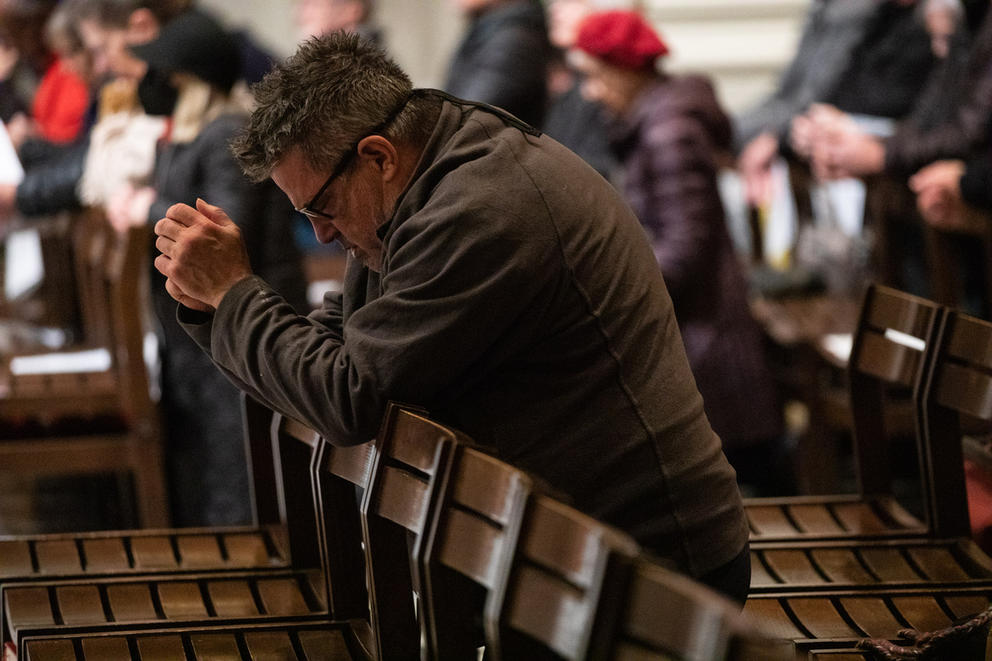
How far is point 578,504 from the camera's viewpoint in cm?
220

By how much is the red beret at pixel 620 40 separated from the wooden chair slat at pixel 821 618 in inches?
89.5

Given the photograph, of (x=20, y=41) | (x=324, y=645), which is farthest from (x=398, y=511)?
(x=20, y=41)

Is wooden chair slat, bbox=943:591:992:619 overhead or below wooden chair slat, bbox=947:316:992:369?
below

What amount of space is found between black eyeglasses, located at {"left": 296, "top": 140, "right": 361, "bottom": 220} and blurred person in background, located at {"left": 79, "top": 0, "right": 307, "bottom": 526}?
1665 millimetres

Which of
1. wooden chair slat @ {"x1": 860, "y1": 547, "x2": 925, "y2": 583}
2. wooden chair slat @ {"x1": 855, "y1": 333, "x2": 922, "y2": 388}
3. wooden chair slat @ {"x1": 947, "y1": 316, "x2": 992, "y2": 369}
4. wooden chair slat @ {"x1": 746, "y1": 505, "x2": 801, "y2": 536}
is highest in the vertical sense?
wooden chair slat @ {"x1": 947, "y1": 316, "x2": 992, "y2": 369}

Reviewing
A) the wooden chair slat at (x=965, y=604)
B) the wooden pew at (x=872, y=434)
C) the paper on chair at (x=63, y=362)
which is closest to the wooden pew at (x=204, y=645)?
the wooden pew at (x=872, y=434)

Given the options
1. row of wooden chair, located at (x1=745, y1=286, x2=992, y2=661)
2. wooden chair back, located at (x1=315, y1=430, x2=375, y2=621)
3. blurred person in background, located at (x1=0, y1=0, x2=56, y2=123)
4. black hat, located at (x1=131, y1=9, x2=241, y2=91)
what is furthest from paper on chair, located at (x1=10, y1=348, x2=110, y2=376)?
row of wooden chair, located at (x1=745, y1=286, x2=992, y2=661)

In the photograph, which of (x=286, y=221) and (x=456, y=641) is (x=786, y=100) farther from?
(x=456, y=641)

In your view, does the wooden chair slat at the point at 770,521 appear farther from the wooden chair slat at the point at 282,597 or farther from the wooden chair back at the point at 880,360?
the wooden chair slat at the point at 282,597

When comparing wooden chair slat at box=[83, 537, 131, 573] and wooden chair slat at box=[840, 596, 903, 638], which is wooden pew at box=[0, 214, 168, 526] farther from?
wooden chair slat at box=[840, 596, 903, 638]

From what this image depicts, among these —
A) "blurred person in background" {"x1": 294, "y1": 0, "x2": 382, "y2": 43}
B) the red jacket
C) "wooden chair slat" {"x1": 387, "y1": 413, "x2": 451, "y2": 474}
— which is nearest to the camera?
"wooden chair slat" {"x1": 387, "y1": 413, "x2": 451, "y2": 474}

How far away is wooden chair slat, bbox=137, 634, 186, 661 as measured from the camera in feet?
7.91

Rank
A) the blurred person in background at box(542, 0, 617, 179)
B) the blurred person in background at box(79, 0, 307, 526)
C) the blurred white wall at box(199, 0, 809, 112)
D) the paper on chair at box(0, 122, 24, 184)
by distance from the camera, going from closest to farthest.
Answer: the blurred person in background at box(79, 0, 307, 526), the paper on chair at box(0, 122, 24, 184), the blurred person in background at box(542, 0, 617, 179), the blurred white wall at box(199, 0, 809, 112)

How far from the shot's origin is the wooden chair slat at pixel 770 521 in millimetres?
2963
